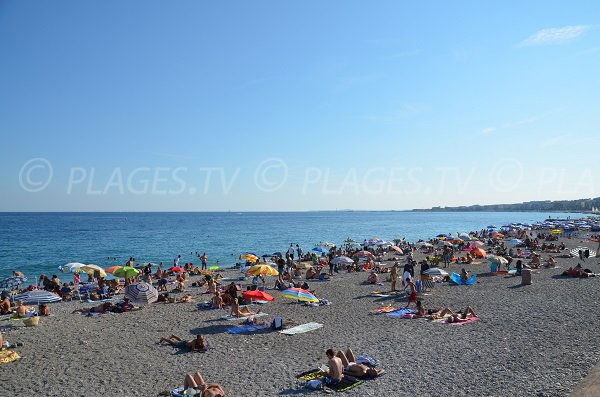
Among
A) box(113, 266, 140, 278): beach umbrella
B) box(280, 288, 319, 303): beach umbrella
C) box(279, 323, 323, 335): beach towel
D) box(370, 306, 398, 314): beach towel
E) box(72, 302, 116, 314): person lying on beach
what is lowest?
box(72, 302, 116, 314): person lying on beach

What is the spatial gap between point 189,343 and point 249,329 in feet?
7.77

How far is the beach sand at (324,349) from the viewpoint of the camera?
8703mm

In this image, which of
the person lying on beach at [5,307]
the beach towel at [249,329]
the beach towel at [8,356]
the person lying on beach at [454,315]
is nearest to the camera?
the beach towel at [8,356]

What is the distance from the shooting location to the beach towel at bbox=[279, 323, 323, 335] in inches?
508

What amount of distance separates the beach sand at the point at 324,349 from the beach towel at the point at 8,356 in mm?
247

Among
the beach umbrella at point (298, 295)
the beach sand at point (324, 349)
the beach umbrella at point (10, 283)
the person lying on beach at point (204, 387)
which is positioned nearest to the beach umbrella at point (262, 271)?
the beach sand at point (324, 349)

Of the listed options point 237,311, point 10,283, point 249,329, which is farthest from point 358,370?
point 10,283

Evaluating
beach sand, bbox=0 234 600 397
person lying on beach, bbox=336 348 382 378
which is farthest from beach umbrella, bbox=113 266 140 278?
person lying on beach, bbox=336 348 382 378

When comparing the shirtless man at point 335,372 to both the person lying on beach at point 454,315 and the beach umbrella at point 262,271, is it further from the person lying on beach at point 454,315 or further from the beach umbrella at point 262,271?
the beach umbrella at point 262,271

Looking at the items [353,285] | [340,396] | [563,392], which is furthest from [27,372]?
[353,285]

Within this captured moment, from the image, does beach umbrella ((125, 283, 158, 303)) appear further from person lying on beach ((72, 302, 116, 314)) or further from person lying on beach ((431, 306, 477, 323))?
person lying on beach ((431, 306, 477, 323))

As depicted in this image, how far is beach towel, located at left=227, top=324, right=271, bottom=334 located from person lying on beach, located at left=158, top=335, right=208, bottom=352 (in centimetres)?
176

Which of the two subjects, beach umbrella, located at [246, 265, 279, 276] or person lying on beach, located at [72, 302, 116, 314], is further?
beach umbrella, located at [246, 265, 279, 276]

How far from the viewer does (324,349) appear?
1126 cm
